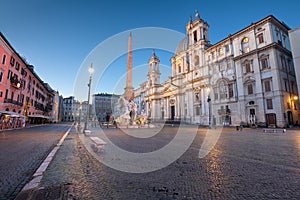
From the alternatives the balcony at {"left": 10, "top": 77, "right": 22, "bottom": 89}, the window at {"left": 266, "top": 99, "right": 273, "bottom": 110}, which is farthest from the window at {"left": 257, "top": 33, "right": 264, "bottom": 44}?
the balcony at {"left": 10, "top": 77, "right": 22, "bottom": 89}

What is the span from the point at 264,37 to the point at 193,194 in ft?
104

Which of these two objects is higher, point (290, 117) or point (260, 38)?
point (260, 38)

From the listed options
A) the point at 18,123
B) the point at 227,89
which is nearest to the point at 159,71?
the point at 227,89

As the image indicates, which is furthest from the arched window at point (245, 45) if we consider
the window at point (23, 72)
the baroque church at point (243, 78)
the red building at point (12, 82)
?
the window at point (23, 72)

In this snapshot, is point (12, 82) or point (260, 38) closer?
point (12, 82)

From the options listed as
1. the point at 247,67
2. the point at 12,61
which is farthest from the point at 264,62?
the point at 12,61

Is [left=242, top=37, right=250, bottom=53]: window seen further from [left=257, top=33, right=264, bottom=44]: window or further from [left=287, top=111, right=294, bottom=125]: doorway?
[left=287, top=111, right=294, bottom=125]: doorway

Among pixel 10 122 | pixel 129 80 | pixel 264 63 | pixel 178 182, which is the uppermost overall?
pixel 264 63

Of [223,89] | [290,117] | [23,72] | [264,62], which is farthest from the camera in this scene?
[223,89]

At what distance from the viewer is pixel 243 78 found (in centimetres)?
2703

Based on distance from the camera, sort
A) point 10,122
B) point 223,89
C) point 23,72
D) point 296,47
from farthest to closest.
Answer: point 223,89
point 23,72
point 10,122
point 296,47

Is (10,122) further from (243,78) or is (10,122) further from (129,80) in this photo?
(243,78)

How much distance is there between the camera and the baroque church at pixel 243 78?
76.4 feet

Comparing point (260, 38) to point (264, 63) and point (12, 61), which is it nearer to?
point (264, 63)
